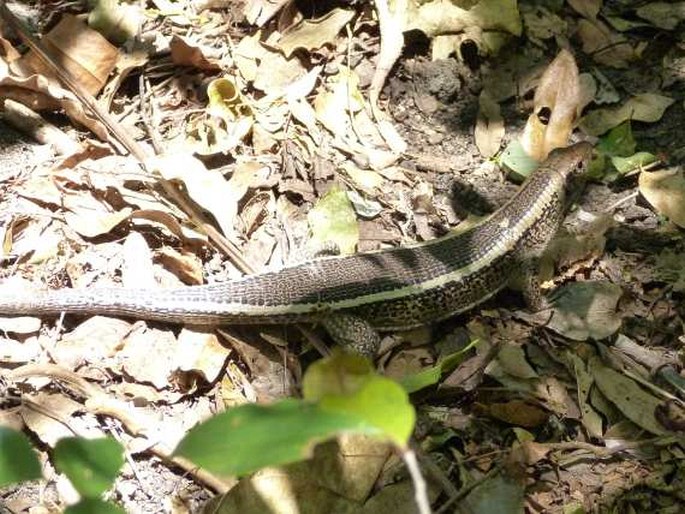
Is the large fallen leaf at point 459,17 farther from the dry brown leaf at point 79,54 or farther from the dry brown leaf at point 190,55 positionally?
the dry brown leaf at point 79,54

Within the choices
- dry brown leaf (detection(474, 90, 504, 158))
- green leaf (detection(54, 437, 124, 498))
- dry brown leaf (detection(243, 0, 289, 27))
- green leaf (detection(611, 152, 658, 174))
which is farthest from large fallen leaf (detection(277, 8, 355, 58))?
green leaf (detection(54, 437, 124, 498))

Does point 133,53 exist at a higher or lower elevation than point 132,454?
higher

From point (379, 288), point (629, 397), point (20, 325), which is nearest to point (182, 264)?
point (20, 325)

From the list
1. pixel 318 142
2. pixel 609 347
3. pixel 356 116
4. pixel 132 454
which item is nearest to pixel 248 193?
pixel 318 142

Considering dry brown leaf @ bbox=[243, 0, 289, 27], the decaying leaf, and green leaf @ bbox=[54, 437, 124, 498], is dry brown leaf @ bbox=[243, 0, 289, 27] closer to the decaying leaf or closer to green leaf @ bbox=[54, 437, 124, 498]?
the decaying leaf

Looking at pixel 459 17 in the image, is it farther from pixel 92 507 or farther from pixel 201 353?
pixel 92 507

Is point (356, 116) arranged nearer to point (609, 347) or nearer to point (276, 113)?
point (276, 113)
